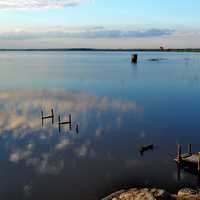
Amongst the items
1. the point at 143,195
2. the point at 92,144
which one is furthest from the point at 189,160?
the point at 92,144

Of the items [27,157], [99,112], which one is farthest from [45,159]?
[99,112]

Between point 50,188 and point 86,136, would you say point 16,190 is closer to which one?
point 50,188

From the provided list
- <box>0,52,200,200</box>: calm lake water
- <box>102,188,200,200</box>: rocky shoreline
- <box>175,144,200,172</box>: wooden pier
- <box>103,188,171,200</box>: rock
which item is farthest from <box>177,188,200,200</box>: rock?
<box>175,144,200,172</box>: wooden pier

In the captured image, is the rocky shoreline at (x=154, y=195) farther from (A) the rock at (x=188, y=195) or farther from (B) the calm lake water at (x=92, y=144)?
(B) the calm lake water at (x=92, y=144)

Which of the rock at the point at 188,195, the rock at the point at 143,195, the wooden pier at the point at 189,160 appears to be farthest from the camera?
the wooden pier at the point at 189,160

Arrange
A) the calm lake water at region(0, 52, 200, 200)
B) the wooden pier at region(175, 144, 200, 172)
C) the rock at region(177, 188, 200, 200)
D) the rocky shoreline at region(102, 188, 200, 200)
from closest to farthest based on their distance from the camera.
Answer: the rocky shoreline at region(102, 188, 200, 200) → the rock at region(177, 188, 200, 200) → the calm lake water at region(0, 52, 200, 200) → the wooden pier at region(175, 144, 200, 172)

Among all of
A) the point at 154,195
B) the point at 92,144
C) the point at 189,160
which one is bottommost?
the point at 92,144

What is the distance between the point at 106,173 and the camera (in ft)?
90.3

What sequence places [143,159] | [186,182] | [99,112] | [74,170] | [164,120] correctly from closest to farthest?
1. [186,182]
2. [74,170]
3. [143,159]
4. [164,120]
5. [99,112]

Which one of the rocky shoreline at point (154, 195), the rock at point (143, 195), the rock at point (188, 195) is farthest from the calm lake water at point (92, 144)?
the rock at point (188, 195)

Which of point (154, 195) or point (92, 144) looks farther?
point (92, 144)

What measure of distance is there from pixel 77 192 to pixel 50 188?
248cm

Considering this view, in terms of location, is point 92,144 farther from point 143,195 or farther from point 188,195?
point 188,195

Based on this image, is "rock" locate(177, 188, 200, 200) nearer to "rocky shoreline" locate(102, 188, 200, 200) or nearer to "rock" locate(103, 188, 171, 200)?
"rocky shoreline" locate(102, 188, 200, 200)
